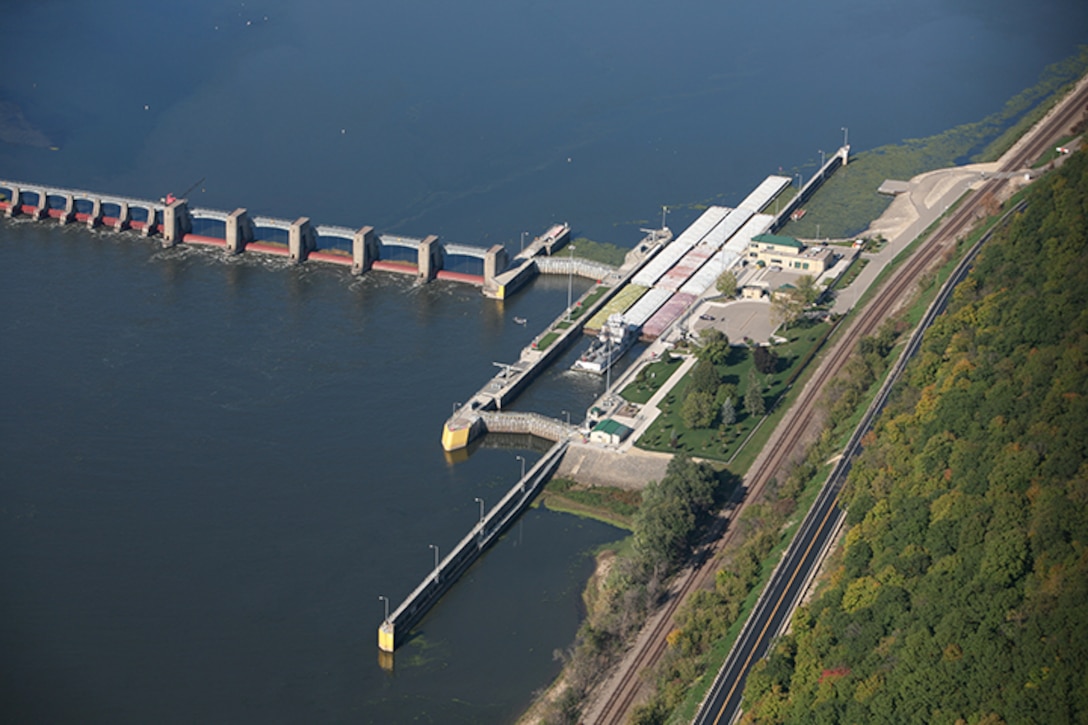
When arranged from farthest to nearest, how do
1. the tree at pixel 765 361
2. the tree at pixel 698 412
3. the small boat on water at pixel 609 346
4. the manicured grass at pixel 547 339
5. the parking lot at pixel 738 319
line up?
the parking lot at pixel 738 319
the manicured grass at pixel 547 339
the small boat on water at pixel 609 346
the tree at pixel 765 361
the tree at pixel 698 412

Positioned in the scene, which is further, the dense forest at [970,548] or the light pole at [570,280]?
the light pole at [570,280]

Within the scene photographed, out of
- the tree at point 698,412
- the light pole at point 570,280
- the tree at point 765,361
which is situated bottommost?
the tree at point 698,412

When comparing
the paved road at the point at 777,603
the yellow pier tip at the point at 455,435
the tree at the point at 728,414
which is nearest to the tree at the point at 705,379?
the tree at the point at 728,414

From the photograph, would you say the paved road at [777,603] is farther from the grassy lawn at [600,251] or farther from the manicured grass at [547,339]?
the grassy lawn at [600,251]

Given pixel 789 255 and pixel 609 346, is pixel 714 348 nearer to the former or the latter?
pixel 609 346

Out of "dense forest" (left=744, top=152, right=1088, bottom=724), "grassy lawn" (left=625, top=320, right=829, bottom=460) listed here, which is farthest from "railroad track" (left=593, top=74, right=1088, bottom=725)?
"dense forest" (left=744, top=152, right=1088, bottom=724)

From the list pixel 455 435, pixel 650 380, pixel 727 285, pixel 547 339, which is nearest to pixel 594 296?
pixel 547 339
